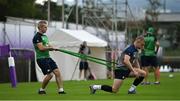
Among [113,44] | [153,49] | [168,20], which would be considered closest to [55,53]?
[153,49]

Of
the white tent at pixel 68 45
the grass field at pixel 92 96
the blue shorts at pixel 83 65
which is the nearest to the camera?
the grass field at pixel 92 96

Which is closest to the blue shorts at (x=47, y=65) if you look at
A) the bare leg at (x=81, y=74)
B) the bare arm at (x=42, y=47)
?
the bare arm at (x=42, y=47)

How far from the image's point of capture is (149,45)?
77.7 feet

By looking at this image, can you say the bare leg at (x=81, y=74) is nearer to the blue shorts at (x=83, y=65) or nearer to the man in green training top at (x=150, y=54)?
the blue shorts at (x=83, y=65)

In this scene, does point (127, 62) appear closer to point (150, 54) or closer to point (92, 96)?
point (92, 96)

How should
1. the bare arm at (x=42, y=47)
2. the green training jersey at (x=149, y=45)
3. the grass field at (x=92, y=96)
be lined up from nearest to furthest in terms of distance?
the grass field at (x=92, y=96)
the bare arm at (x=42, y=47)
the green training jersey at (x=149, y=45)

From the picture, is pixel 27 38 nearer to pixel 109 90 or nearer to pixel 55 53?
pixel 55 53

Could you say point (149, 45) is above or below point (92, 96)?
above

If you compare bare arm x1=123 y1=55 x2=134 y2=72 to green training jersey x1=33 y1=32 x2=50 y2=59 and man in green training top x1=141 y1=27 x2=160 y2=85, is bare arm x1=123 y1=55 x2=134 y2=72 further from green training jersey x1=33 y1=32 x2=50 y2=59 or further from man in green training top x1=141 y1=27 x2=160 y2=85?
man in green training top x1=141 y1=27 x2=160 y2=85

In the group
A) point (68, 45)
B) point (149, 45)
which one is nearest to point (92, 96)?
point (149, 45)

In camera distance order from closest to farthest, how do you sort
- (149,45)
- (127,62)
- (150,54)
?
(127,62) → (149,45) → (150,54)

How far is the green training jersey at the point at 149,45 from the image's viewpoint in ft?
77.7

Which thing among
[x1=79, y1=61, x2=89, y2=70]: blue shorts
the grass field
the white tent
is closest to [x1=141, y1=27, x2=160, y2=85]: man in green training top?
the grass field

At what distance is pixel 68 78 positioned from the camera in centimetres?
3156
